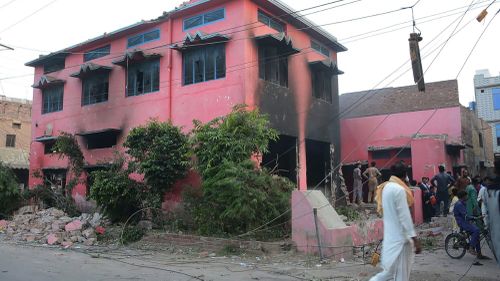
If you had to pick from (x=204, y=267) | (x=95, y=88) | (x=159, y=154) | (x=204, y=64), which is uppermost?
(x=95, y=88)

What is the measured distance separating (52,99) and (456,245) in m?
21.2

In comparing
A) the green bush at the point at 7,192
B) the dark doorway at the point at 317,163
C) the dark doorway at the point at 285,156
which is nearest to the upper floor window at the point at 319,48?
the dark doorway at the point at 317,163

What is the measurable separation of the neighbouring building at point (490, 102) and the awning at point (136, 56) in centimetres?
2809

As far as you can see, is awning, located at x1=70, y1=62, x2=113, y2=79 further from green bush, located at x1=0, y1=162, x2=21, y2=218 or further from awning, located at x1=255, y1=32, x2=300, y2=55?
awning, located at x1=255, y1=32, x2=300, y2=55

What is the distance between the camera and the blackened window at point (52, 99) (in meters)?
23.4

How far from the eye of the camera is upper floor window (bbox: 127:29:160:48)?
19.0 metres

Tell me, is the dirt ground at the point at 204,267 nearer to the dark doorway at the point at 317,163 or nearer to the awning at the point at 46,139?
the dark doorway at the point at 317,163

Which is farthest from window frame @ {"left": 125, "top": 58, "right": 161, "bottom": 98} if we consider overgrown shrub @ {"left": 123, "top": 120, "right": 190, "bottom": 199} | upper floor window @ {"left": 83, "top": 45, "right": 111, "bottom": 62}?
overgrown shrub @ {"left": 123, "top": 120, "right": 190, "bottom": 199}

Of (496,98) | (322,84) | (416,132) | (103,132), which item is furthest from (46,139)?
(496,98)

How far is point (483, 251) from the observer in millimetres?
10758

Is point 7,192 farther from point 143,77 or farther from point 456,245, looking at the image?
point 456,245

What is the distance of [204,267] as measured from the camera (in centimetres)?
960

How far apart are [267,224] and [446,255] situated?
4468 mm

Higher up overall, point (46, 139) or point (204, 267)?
point (46, 139)
